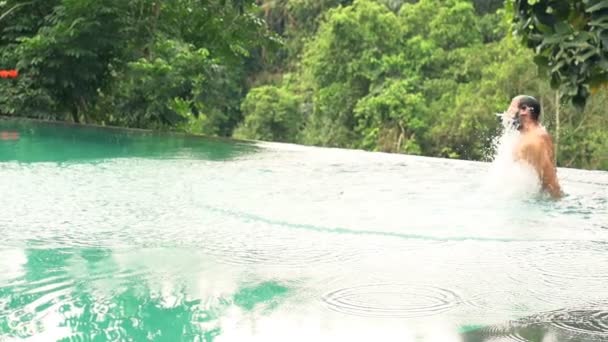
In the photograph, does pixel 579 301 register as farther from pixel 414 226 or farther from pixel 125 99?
pixel 125 99

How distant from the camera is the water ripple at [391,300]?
3299 millimetres

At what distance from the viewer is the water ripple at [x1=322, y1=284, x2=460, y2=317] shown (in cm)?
330

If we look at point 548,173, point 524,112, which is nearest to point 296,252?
point 548,173

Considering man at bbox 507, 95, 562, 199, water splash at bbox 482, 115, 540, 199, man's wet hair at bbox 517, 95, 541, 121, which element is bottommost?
water splash at bbox 482, 115, 540, 199

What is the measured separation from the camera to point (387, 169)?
7.98m

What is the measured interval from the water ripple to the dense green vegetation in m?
0.80

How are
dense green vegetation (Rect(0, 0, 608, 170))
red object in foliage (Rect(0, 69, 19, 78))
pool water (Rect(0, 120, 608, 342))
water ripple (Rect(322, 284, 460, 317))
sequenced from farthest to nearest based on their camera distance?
red object in foliage (Rect(0, 69, 19, 78)), dense green vegetation (Rect(0, 0, 608, 170)), water ripple (Rect(322, 284, 460, 317)), pool water (Rect(0, 120, 608, 342))

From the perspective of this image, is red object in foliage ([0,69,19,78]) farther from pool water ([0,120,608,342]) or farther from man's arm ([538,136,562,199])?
man's arm ([538,136,562,199])

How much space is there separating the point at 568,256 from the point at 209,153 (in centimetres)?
508

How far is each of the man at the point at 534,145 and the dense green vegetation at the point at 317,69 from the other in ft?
1.29

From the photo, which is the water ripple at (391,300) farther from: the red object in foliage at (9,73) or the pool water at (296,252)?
the red object in foliage at (9,73)

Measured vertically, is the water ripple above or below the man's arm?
below

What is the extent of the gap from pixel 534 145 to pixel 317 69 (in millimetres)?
23973

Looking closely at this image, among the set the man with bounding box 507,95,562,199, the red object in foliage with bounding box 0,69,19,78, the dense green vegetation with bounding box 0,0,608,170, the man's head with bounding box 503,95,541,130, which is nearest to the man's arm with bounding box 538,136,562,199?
the man with bounding box 507,95,562,199
